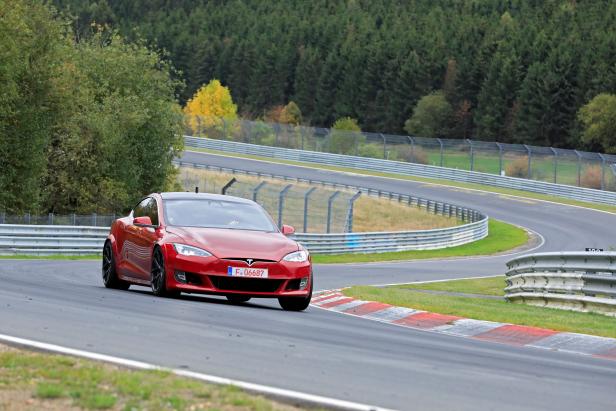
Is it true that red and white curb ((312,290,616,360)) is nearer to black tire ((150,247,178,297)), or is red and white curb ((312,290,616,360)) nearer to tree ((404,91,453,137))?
black tire ((150,247,178,297))

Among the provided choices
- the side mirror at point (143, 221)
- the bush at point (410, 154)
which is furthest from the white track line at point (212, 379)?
the bush at point (410, 154)

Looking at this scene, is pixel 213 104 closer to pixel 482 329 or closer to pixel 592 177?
pixel 592 177

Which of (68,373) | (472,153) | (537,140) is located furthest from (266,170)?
(68,373)

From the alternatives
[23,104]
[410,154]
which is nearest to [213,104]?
[410,154]

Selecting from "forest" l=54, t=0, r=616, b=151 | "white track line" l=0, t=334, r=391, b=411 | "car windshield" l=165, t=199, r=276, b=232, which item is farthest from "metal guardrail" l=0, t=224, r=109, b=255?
"forest" l=54, t=0, r=616, b=151

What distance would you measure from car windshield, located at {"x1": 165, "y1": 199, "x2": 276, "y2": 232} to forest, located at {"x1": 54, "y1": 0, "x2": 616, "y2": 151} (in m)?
95.6

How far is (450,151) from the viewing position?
76.8 m

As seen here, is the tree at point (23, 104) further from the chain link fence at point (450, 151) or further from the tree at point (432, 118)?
the tree at point (432, 118)

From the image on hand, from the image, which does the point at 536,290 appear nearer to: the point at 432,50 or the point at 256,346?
the point at 256,346

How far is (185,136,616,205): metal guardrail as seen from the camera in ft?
226

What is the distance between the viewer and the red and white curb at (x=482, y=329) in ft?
42.4

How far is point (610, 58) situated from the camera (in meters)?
119

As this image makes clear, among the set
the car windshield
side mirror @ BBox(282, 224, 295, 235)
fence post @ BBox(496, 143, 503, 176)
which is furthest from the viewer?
fence post @ BBox(496, 143, 503, 176)

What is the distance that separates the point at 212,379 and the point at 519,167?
67.9 metres
